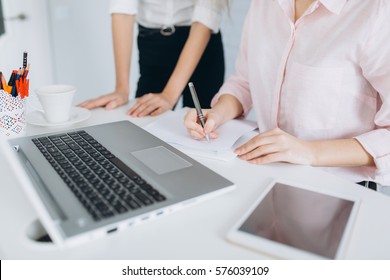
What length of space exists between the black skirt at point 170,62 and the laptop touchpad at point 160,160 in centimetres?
80

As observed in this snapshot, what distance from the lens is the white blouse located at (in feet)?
4.24

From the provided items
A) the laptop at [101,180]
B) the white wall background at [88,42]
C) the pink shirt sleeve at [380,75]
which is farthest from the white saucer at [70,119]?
the white wall background at [88,42]

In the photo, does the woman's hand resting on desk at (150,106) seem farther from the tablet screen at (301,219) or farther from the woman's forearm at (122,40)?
the tablet screen at (301,219)

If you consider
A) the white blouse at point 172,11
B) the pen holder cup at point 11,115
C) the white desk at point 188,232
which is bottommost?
the white desk at point 188,232

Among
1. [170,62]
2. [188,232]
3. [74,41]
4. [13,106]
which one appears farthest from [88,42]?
[188,232]

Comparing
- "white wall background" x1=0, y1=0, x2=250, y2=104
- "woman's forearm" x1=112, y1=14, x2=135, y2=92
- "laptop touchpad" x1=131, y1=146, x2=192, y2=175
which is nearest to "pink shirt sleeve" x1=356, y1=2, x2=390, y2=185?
"laptop touchpad" x1=131, y1=146, x2=192, y2=175

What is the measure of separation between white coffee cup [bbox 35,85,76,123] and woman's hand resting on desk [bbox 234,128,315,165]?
0.42 meters

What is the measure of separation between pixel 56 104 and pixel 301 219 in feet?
1.99

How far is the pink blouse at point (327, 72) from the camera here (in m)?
0.77

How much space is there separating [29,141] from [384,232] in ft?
2.00

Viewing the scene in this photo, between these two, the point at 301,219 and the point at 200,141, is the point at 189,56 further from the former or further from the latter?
the point at 301,219
